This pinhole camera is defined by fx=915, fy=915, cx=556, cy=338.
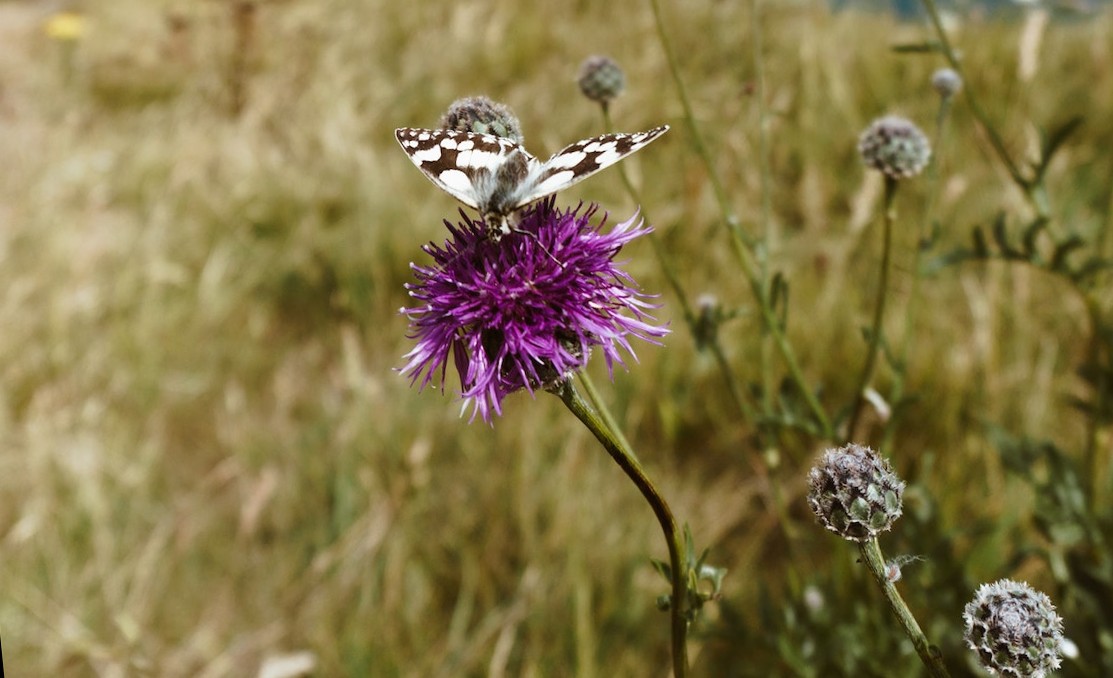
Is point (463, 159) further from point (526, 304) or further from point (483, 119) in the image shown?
point (526, 304)

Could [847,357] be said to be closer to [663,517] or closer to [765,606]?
[765,606]

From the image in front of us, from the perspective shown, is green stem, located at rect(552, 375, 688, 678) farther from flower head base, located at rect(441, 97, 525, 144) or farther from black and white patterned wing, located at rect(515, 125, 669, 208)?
flower head base, located at rect(441, 97, 525, 144)

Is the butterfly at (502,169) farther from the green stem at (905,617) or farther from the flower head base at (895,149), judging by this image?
the flower head base at (895,149)

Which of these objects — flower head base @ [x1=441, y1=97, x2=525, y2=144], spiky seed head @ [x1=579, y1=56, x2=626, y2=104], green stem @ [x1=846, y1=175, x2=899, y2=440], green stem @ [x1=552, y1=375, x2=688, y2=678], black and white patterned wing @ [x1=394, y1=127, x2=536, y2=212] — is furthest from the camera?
spiky seed head @ [x1=579, y1=56, x2=626, y2=104]


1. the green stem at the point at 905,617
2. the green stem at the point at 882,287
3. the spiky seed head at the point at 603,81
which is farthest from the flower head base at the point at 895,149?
the green stem at the point at 905,617

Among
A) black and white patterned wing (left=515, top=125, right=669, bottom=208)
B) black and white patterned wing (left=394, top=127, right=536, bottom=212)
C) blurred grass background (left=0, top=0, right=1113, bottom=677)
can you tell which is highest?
black and white patterned wing (left=394, top=127, right=536, bottom=212)

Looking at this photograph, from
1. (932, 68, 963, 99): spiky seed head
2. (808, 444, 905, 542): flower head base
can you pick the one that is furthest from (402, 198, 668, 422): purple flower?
(932, 68, 963, 99): spiky seed head

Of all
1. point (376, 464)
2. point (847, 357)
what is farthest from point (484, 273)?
point (847, 357)
